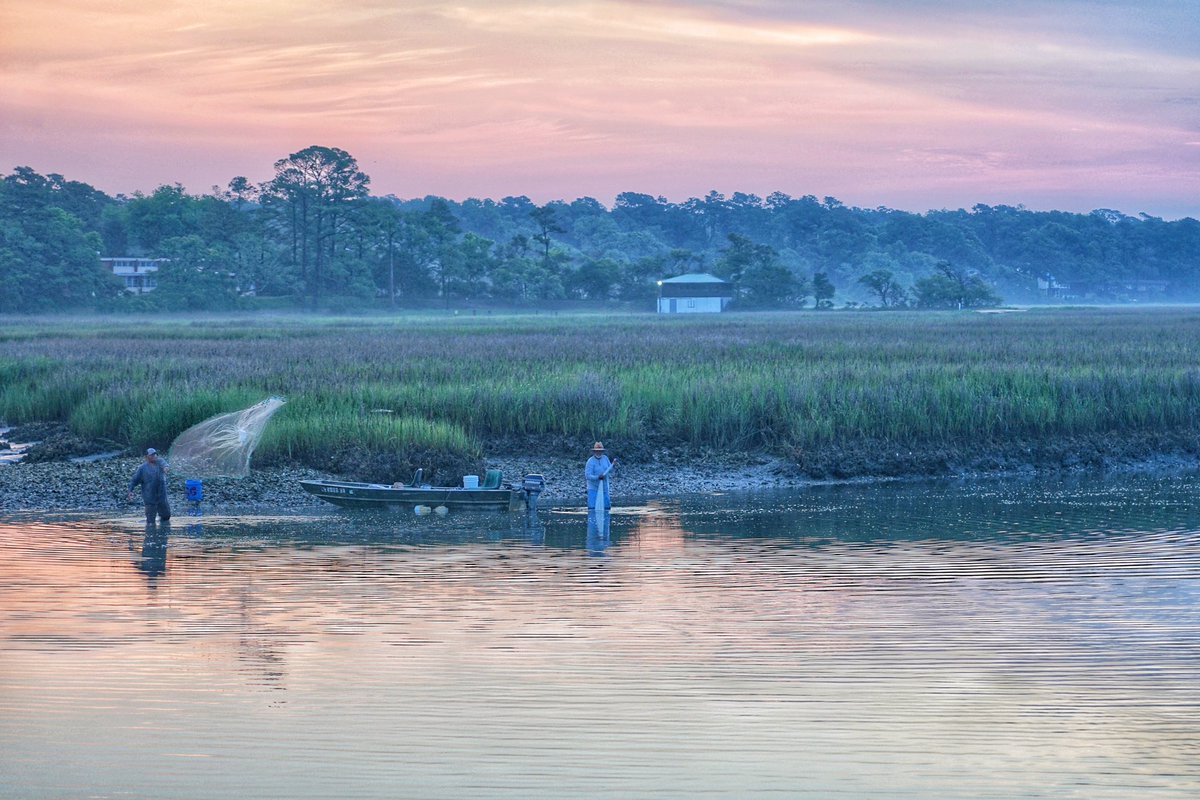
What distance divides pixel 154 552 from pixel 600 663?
850 centimetres

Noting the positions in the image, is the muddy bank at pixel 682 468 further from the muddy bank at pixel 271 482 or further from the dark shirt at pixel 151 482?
the dark shirt at pixel 151 482

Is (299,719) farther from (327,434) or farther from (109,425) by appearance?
(109,425)

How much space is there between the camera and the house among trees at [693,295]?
121312 mm

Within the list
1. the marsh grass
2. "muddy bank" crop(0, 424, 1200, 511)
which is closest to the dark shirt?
"muddy bank" crop(0, 424, 1200, 511)

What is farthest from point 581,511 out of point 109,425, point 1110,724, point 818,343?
point 818,343

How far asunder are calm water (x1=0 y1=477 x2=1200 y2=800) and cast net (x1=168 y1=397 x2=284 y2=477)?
4022 millimetres

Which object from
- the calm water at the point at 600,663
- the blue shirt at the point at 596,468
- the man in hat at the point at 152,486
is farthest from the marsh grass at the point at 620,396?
the calm water at the point at 600,663

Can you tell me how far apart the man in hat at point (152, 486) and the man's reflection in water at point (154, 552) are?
0.21 metres

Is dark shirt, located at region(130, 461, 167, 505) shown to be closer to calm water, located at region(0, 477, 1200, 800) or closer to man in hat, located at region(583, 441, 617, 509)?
calm water, located at region(0, 477, 1200, 800)

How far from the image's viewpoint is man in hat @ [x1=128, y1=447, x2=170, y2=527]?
763 inches

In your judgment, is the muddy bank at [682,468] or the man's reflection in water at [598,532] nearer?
the man's reflection in water at [598,532]

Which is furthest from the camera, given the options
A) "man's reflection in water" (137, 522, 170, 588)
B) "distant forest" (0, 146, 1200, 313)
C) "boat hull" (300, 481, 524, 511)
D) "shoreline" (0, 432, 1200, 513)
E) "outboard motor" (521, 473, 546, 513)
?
"distant forest" (0, 146, 1200, 313)

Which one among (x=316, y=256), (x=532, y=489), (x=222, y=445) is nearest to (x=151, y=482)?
(x=222, y=445)

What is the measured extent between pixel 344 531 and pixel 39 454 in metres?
9.84
